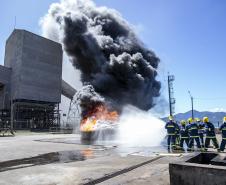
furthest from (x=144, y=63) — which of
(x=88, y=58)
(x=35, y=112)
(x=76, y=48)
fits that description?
(x=35, y=112)

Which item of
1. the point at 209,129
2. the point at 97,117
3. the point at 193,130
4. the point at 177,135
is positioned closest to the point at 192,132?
the point at 193,130

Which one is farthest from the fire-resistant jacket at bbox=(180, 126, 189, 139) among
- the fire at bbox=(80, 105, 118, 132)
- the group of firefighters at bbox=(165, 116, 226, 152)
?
the fire at bbox=(80, 105, 118, 132)

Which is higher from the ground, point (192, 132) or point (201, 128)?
point (201, 128)

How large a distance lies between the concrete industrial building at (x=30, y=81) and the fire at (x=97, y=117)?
89.9ft

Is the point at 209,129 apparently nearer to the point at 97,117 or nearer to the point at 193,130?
the point at 193,130

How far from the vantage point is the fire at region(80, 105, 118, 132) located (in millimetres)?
24159

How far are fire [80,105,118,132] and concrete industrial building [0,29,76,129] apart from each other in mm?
27395

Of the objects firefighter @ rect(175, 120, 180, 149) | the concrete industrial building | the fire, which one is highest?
the concrete industrial building

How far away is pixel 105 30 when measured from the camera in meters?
36.7

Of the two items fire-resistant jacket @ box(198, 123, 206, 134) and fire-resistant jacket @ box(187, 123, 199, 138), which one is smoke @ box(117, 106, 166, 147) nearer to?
fire-resistant jacket @ box(198, 123, 206, 134)

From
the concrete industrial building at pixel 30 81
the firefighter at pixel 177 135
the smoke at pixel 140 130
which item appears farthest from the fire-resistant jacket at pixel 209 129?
the concrete industrial building at pixel 30 81

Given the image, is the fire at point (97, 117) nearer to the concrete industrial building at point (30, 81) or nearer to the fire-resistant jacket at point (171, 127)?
the fire-resistant jacket at point (171, 127)

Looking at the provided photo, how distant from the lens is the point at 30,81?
2035 inches

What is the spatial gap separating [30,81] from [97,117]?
102 ft
